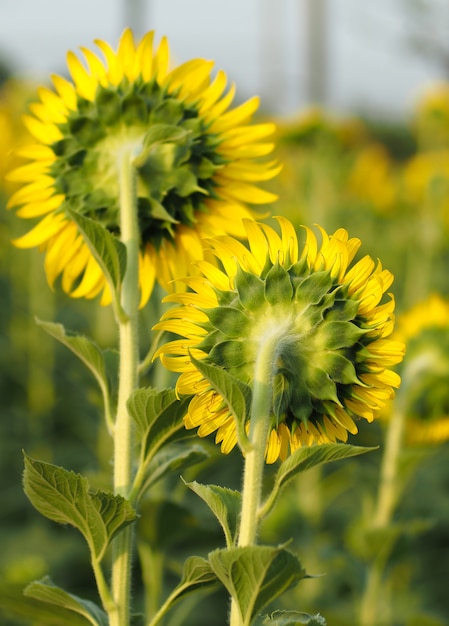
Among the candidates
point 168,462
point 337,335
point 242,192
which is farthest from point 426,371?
point 337,335

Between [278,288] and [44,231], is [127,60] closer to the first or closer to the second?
[44,231]

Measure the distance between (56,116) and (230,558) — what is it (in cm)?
65

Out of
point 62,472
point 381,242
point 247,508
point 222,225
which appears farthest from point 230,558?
point 381,242

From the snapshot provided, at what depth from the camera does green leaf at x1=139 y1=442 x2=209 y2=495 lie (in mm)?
1021

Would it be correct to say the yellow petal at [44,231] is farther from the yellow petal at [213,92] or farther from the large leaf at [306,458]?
the large leaf at [306,458]

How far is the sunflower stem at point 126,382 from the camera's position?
3.17 feet

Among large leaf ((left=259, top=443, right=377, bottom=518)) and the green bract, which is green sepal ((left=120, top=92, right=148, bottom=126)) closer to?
the green bract

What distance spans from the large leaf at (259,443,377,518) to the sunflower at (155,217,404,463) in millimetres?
64

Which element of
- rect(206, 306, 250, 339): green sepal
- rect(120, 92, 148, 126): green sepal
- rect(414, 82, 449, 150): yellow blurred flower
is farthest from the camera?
rect(414, 82, 449, 150): yellow blurred flower

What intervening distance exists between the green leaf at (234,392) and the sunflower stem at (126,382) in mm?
204

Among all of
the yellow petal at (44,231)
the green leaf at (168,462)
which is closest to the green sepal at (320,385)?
the green leaf at (168,462)

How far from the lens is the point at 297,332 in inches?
33.5

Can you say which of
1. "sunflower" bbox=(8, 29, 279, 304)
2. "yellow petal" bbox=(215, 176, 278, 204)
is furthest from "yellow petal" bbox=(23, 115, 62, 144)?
"yellow petal" bbox=(215, 176, 278, 204)

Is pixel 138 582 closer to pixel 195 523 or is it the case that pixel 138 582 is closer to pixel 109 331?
pixel 109 331
